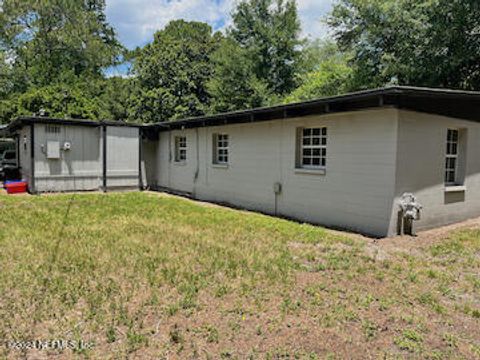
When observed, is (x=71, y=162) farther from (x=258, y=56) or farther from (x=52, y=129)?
(x=258, y=56)

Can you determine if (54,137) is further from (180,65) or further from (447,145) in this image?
(180,65)

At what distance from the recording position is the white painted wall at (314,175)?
21.0ft

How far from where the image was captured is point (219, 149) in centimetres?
1120

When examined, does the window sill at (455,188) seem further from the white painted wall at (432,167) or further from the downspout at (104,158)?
the downspout at (104,158)

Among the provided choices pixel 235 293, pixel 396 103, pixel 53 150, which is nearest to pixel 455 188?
pixel 396 103

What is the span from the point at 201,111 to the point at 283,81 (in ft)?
23.1

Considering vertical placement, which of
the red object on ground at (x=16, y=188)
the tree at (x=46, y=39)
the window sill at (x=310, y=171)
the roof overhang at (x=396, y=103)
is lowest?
the red object on ground at (x=16, y=188)

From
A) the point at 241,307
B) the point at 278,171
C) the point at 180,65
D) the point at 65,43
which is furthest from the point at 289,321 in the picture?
the point at 65,43

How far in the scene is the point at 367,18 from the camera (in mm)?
17281

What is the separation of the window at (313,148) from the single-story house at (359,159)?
2 cm

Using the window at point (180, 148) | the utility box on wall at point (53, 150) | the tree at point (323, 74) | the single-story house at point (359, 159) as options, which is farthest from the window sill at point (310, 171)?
the tree at point (323, 74)

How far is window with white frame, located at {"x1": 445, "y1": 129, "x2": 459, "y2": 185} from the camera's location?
24.6 feet

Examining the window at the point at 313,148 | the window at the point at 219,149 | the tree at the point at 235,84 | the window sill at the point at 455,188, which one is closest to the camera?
the window sill at the point at 455,188

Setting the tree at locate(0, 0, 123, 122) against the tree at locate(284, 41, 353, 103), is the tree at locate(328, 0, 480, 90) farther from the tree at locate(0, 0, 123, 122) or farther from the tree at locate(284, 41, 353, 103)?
the tree at locate(0, 0, 123, 122)
